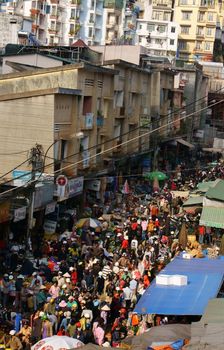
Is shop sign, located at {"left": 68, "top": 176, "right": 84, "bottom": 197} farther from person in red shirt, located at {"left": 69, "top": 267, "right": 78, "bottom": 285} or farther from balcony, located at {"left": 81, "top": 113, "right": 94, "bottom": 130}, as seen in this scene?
person in red shirt, located at {"left": 69, "top": 267, "right": 78, "bottom": 285}

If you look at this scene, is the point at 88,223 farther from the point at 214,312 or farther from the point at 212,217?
the point at 214,312

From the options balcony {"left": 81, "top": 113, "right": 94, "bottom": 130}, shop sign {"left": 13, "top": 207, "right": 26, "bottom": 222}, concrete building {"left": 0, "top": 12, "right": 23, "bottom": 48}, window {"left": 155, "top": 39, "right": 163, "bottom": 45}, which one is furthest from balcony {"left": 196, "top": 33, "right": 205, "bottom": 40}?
shop sign {"left": 13, "top": 207, "right": 26, "bottom": 222}

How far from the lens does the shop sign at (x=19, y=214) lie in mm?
25828

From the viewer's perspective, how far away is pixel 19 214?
26188 mm

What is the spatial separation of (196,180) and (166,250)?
60.6 feet

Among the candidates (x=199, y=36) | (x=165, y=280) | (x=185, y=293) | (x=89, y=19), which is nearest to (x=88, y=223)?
(x=165, y=280)

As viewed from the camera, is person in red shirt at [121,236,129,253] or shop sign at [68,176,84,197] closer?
person in red shirt at [121,236,129,253]

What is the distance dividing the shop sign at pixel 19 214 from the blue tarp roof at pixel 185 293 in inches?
252

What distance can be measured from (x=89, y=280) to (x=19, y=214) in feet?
15.9

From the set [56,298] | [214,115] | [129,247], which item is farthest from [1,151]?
[214,115]

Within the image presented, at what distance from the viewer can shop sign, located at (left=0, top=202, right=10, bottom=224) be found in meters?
24.7

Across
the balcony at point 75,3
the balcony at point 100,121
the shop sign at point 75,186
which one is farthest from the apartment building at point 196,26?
the shop sign at point 75,186

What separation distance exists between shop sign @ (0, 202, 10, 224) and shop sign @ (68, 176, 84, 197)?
A: 629 centimetres

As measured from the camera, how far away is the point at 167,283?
1923cm
